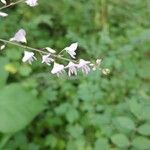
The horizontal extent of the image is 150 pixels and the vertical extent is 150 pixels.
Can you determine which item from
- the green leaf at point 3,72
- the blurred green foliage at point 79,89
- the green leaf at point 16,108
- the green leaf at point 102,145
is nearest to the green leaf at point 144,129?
the blurred green foliage at point 79,89

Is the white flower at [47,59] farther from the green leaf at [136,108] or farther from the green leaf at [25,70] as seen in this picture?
the green leaf at [25,70]

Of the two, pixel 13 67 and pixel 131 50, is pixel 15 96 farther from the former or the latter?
pixel 131 50

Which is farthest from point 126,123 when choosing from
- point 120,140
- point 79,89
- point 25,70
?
point 25,70

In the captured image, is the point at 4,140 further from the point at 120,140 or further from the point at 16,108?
the point at 120,140

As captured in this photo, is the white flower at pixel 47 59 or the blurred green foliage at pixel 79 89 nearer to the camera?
the white flower at pixel 47 59

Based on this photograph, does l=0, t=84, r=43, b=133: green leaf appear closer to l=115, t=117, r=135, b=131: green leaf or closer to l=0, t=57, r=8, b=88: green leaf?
l=0, t=57, r=8, b=88: green leaf

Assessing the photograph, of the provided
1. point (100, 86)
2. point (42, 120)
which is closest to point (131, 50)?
point (100, 86)

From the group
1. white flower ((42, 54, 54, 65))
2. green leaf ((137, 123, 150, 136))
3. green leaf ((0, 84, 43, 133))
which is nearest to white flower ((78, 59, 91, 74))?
white flower ((42, 54, 54, 65))
